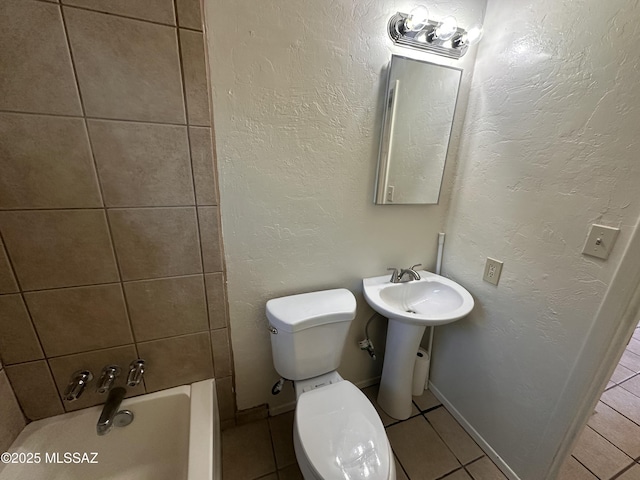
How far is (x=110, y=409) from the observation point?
920mm

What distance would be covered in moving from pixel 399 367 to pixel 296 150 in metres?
1.20

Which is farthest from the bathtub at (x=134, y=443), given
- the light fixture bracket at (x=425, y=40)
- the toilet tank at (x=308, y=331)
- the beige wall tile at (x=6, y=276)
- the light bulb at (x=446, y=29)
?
the light bulb at (x=446, y=29)

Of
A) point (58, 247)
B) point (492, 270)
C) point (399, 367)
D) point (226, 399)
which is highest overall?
point (58, 247)

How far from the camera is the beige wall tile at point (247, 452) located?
1160 mm

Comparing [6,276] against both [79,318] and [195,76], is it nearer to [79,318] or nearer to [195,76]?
[79,318]

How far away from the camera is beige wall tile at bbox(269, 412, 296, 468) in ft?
3.97

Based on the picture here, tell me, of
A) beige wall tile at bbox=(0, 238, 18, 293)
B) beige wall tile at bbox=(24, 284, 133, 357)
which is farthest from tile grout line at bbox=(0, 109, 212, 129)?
beige wall tile at bbox=(24, 284, 133, 357)

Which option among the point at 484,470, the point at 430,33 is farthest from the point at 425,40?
the point at 484,470

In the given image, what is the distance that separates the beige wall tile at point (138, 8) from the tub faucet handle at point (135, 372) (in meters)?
1.15

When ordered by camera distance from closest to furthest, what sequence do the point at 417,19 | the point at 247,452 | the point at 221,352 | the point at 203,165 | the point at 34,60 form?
1. the point at 34,60
2. the point at 203,165
3. the point at 417,19
4. the point at 221,352
5. the point at 247,452

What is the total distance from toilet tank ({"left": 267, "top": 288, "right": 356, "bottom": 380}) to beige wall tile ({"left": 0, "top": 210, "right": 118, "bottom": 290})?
63cm

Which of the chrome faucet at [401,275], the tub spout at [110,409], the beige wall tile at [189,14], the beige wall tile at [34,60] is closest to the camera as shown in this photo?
the beige wall tile at [34,60]

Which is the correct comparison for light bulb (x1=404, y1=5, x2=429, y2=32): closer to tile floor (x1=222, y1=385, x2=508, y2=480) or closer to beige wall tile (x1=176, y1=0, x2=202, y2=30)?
beige wall tile (x1=176, y1=0, x2=202, y2=30)

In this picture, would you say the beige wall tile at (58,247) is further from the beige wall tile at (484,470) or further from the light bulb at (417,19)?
the beige wall tile at (484,470)
